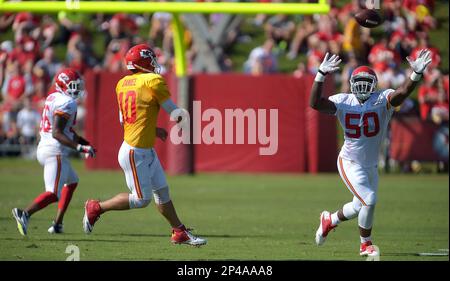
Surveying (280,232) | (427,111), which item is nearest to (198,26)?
(427,111)

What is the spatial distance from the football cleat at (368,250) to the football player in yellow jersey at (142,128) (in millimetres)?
1457

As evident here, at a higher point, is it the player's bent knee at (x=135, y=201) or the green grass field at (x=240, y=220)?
the player's bent knee at (x=135, y=201)

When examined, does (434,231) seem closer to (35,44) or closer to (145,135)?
(145,135)

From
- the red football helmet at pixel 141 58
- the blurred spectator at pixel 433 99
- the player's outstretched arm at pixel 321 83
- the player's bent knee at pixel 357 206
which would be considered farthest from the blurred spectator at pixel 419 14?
the red football helmet at pixel 141 58

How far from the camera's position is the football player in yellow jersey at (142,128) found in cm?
885

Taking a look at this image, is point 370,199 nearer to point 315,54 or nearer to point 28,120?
point 315,54

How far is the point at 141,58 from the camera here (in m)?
9.01

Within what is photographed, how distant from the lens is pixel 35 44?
20.9 metres

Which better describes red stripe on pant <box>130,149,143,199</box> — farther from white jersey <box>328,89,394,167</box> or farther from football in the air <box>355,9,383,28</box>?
football in the air <box>355,9,383,28</box>

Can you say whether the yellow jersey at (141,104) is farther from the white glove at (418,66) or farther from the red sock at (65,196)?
the white glove at (418,66)

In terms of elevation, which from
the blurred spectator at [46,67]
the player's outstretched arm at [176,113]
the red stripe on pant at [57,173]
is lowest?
the red stripe on pant at [57,173]

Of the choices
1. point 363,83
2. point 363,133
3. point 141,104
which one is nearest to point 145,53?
point 141,104

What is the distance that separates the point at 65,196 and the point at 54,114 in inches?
37.1

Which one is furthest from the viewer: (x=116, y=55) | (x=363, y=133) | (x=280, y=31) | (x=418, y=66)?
(x=280, y=31)
